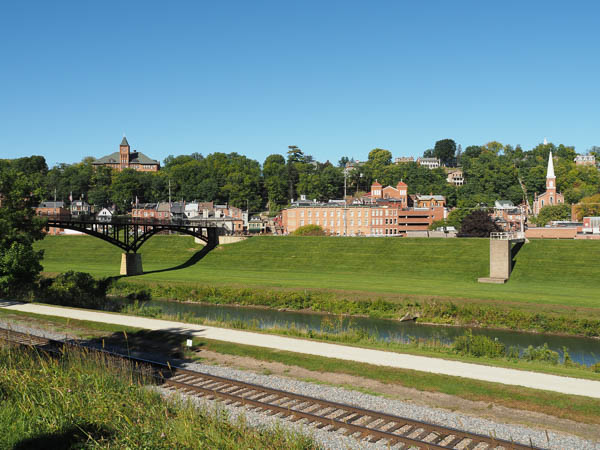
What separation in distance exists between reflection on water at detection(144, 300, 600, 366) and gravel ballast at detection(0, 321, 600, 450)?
1473cm

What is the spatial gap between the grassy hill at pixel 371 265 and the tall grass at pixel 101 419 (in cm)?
3336

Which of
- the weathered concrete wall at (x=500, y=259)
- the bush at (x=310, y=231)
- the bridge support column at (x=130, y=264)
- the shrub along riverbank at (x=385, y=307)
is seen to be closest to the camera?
the shrub along riverbank at (x=385, y=307)

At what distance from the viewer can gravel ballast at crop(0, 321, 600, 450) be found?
46.2ft

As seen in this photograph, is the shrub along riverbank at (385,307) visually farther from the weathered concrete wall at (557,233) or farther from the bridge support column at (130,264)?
the weathered concrete wall at (557,233)

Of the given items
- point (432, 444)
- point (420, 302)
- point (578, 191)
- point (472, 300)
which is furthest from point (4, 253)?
point (578, 191)

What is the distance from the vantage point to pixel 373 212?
5074 inches

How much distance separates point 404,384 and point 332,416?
189 inches

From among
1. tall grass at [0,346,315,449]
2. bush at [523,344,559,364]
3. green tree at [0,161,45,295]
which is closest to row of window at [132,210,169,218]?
green tree at [0,161,45,295]

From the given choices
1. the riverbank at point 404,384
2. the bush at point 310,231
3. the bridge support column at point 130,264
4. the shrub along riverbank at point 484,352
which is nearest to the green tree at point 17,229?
the riverbank at point 404,384

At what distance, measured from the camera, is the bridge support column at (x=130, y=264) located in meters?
67.5

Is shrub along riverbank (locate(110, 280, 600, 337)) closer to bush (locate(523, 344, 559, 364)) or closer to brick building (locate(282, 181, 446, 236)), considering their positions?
bush (locate(523, 344, 559, 364))

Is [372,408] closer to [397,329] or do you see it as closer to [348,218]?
[397,329]

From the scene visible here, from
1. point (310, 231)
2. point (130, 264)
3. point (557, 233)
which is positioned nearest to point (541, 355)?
point (130, 264)

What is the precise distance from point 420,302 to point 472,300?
3974mm
